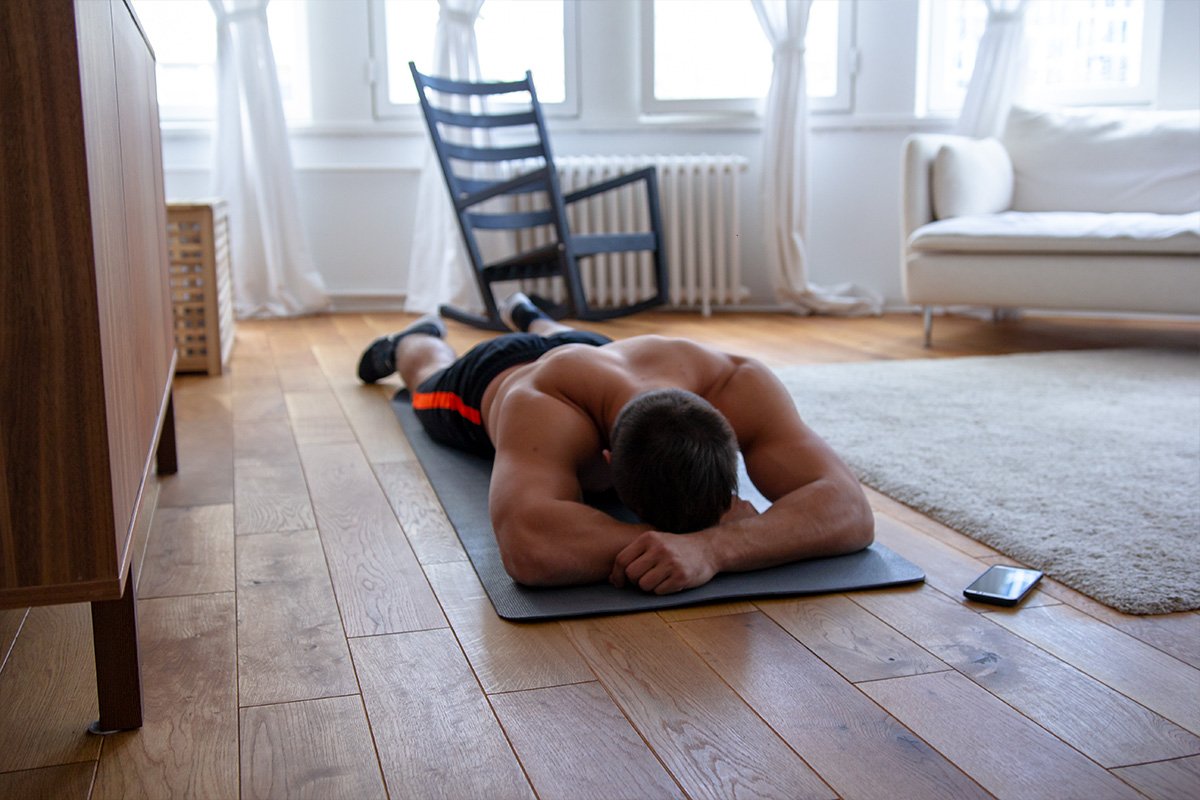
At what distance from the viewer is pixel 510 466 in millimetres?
1468

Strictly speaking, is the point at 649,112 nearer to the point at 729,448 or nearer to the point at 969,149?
the point at 969,149

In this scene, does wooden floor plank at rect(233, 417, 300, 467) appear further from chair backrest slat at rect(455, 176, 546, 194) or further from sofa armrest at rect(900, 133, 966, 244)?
sofa armrest at rect(900, 133, 966, 244)

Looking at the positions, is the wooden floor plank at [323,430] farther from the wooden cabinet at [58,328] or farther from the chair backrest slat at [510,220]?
the chair backrest slat at [510,220]

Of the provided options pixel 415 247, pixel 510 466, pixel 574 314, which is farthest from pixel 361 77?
pixel 510 466

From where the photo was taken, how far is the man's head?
1.31 m

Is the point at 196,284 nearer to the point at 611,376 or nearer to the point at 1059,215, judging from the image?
the point at 611,376

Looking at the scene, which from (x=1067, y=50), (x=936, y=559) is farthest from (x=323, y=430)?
(x=1067, y=50)

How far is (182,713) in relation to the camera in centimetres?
111

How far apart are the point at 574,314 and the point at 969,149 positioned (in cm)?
154

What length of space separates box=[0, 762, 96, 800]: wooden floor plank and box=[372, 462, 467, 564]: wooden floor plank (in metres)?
0.63

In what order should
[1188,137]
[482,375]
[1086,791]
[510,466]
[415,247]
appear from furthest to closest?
[415,247] < [1188,137] < [482,375] < [510,466] < [1086,791]

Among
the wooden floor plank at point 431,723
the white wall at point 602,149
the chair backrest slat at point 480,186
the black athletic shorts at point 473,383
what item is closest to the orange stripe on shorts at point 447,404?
the black athletic shorts at point 473,383

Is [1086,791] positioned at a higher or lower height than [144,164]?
lower

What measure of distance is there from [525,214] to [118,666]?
124 inches
